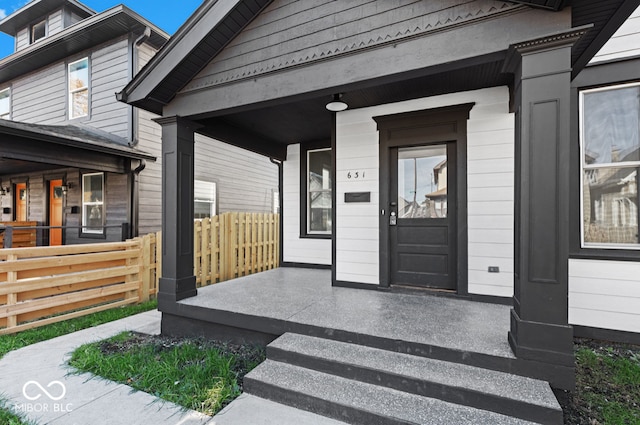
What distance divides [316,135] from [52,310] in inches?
173

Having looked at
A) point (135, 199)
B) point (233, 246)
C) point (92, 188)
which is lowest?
point (233, 246)

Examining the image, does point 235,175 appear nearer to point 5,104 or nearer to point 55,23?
point 55,23

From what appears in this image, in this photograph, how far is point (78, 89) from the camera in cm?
698

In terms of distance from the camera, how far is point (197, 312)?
3252 mm

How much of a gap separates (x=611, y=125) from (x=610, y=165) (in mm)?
405

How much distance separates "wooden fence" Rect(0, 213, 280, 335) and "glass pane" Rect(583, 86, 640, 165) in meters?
5.25

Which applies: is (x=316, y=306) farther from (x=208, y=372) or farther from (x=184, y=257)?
(x=184, y=257)

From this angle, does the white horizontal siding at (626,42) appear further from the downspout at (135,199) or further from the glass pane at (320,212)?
the downspout at (135,199)

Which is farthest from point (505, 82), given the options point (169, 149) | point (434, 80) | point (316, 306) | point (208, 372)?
point (208, 372)

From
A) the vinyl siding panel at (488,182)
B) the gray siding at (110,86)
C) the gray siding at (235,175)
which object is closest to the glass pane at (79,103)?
the gray siding at (110,86)

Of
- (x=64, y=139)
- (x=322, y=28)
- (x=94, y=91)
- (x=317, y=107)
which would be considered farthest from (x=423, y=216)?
(x=94, y=91)

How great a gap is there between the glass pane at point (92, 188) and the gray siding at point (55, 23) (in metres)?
3.84

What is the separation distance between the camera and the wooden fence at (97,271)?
3430 mm

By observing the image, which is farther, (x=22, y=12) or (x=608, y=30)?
(x=22, y=12)
